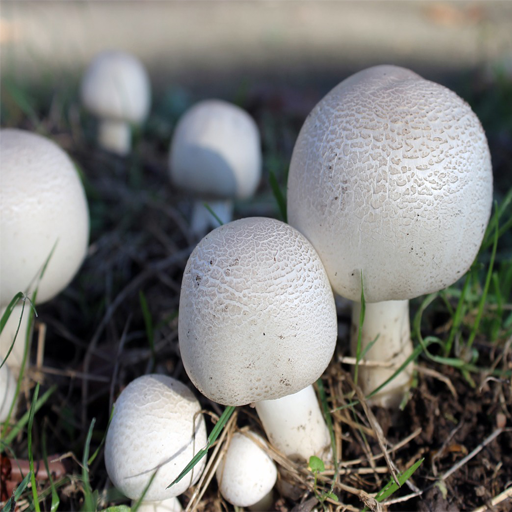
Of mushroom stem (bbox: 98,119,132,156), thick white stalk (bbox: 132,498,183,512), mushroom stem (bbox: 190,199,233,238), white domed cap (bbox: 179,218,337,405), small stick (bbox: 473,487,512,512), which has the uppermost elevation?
white domed cap (bbox: 179,218,337,405)

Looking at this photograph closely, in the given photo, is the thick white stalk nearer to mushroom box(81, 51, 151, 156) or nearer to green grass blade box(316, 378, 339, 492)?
green grass blade box(316, 378, 339, 492)

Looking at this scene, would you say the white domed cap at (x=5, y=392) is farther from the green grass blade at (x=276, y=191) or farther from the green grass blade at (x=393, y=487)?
the green grass blade at (x=393, y=487)

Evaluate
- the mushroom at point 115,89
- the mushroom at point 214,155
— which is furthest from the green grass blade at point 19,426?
the mushroom at point 115,89

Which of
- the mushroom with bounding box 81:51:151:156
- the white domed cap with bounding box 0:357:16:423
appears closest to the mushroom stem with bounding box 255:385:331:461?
the white domed cap with bounding box 0:357:16:423

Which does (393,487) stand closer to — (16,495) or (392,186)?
(392,186)

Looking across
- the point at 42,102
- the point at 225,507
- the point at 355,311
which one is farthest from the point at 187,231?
the point at 42,102

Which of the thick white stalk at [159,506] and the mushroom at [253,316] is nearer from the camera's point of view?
the mushroom at [253,316]

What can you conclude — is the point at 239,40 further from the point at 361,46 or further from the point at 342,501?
the point at 342,501
